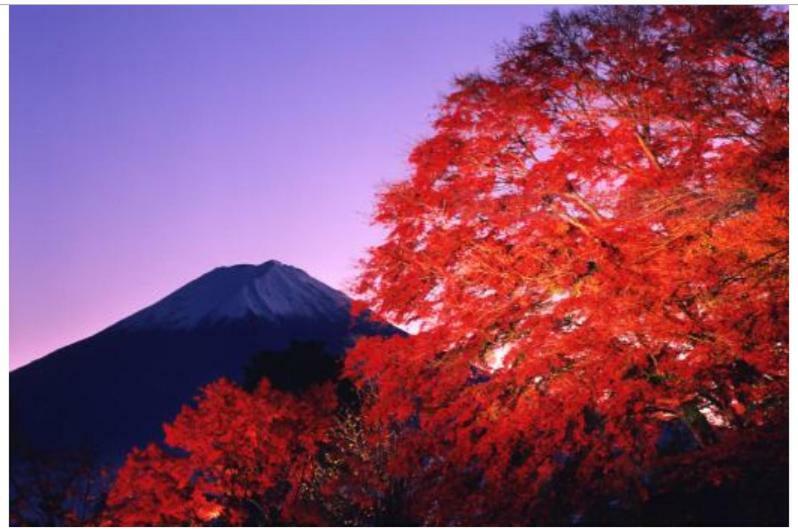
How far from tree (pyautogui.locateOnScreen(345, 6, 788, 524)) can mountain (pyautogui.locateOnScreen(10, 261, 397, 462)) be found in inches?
1772

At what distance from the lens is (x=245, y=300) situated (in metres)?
94.1

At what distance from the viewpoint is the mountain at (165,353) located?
64.3 metres

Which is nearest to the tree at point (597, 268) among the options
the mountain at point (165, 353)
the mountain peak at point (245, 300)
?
the mountain at point (165, 353)

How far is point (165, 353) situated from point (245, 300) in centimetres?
1725

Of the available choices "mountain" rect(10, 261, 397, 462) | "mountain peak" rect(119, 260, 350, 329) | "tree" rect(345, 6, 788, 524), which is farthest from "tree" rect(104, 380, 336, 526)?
"mountain peak" rect(119, 260, 350, 329)

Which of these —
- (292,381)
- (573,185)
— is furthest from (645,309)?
(292,381)

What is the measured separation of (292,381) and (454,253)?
41.9ft

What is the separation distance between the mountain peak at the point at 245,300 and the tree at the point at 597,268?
250 ft

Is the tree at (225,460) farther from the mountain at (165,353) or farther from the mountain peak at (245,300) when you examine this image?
the mountain peak at (245,300)

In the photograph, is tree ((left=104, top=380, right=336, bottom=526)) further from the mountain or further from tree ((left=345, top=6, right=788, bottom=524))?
the mountain

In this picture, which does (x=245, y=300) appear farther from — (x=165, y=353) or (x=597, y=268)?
(x=597, y=268)

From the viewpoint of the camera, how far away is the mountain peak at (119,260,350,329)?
89.4 m

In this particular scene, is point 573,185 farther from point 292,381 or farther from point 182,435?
point 292,381

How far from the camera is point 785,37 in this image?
22.2 feet
